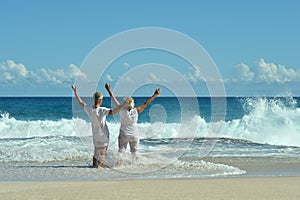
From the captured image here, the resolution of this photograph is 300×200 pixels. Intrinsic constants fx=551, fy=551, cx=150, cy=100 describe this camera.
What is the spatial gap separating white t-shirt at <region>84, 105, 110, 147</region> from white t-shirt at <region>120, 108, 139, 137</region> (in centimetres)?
43

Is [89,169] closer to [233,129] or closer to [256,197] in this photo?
[256,197]

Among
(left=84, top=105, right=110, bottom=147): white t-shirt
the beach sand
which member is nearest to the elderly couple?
(left=84, top=105, right=110, bottom=147): white t-shirt

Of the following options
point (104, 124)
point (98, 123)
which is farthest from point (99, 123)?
point (104, 124)

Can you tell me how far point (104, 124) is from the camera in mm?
11953

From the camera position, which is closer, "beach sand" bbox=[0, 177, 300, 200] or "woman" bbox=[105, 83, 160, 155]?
"beach sand" bbox=[0, 177, 300, 200]

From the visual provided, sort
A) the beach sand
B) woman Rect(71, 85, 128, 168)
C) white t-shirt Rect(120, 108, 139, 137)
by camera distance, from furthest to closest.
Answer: white t-shirt Rect(120, 108, 139, 137)
woman Rect(71, 85, 128, 168)
the beach sand

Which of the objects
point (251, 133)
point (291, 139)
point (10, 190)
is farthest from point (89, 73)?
point (251, 133)

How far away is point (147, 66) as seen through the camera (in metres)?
12.9

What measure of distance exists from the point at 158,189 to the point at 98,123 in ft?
10.6

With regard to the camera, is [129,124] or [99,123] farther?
[129,124]

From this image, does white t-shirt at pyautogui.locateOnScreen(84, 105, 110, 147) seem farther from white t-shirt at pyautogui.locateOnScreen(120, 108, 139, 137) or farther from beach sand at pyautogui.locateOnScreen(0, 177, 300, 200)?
beach sand at pyautogui.locateOnScreen(0, 177, 300, 200)

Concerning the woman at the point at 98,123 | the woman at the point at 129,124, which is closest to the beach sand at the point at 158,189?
the woman at the point at 98,123

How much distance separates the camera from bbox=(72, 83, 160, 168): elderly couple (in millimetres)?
11758

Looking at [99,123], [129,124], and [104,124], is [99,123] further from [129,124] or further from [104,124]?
[129,124]
